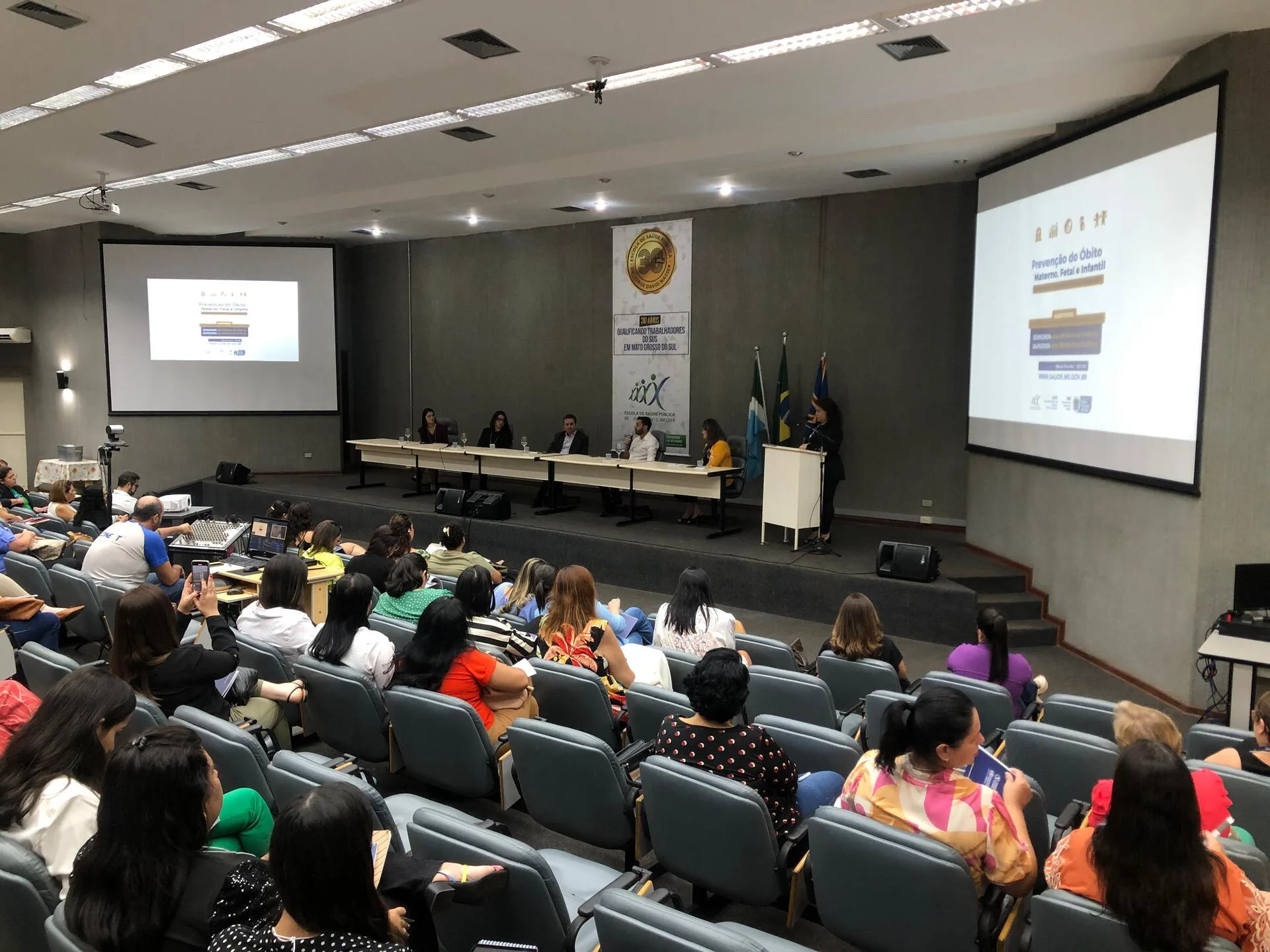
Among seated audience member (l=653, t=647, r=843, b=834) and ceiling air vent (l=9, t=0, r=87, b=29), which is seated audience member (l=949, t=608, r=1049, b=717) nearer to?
seated audience member (l=653, t=647, r=843, b=834)

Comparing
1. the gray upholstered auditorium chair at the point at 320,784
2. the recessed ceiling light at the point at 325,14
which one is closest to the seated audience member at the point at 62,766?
the gray upholstered auditorium chair at the point at 320,784

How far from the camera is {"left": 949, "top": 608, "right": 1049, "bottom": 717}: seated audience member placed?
12.9ft

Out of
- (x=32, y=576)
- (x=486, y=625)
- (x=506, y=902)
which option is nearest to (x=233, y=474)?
(x=32, y=576)

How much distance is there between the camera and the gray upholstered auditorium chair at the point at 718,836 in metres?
2.36

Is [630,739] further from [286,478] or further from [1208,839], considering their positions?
[286,478]

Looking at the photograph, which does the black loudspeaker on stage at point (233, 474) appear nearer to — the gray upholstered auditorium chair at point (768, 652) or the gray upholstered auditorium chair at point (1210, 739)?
the gray upholstered auditorium chair at point (768, 652)

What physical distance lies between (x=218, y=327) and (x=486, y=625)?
10902 mm

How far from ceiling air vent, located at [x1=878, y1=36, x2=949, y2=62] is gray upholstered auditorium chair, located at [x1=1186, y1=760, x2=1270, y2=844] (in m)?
4.22

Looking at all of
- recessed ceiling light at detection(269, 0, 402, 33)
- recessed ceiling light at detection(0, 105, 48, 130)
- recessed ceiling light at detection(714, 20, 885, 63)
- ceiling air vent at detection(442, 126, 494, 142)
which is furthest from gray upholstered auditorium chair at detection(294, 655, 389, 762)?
recessed ceiling light at detection(0, 105, 48, 130)

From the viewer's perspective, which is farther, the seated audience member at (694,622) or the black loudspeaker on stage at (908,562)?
the black loudspeaker on stage at (908,562)

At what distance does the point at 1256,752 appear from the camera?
2838 mm

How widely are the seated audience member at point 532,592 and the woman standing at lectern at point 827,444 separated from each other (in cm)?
385

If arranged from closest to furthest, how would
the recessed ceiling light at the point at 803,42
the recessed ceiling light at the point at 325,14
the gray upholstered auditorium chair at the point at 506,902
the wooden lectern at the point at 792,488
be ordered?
the gray upholstered auditorium chair at the point at 506,902 → the recessed ceiling light at the point at 325,14 → the recessed ceiling light at the point at 803,42 → the wooden lectern at the point at 792,488

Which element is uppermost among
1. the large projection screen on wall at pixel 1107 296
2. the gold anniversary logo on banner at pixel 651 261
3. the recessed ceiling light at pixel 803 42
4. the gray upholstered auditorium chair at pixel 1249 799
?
the recessed ceiling light at pixel 803 42
